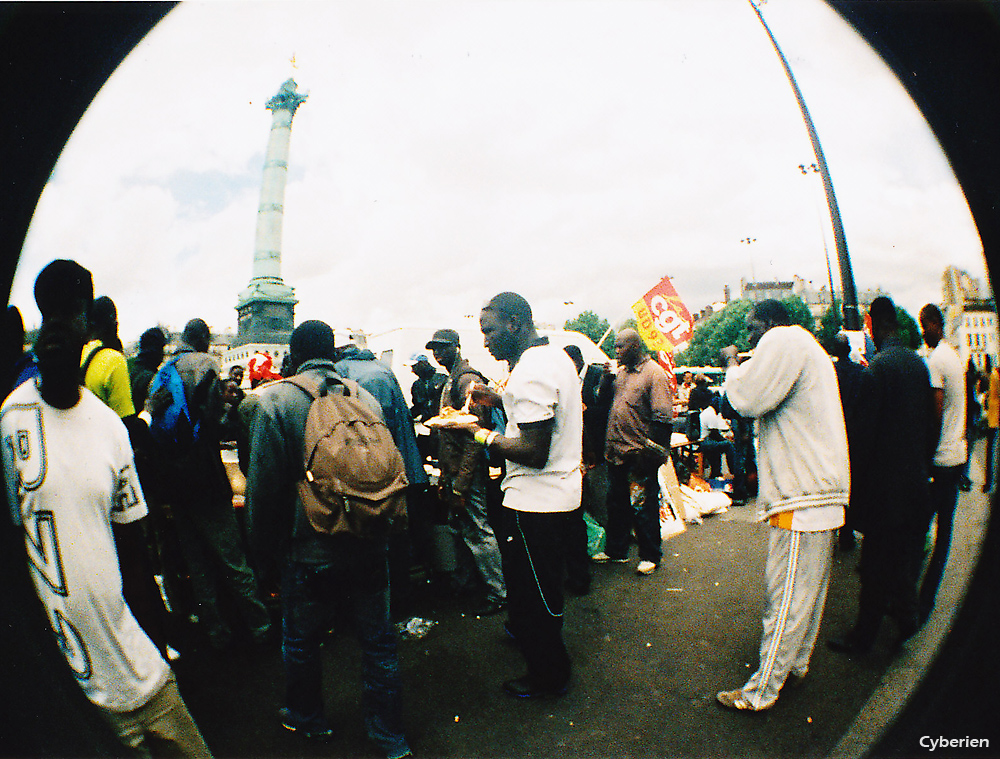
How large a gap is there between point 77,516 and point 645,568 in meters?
4.16

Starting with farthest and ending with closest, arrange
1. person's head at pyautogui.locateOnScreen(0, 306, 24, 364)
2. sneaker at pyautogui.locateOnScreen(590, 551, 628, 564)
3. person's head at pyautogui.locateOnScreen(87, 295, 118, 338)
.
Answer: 1. sneaker at pyautogui.locateOnScreen(590, 551, 628, 564)
2. person's head at pyautogui.locateOnScreen(87, 295, 118, 338)
3. person's head at pyautogui.locateOnScreen(0, 306, 24, 364)

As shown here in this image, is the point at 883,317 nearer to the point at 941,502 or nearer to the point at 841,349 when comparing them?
the point at 841,349

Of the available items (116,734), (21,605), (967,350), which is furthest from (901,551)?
(21,605)

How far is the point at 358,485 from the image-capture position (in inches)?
74.0

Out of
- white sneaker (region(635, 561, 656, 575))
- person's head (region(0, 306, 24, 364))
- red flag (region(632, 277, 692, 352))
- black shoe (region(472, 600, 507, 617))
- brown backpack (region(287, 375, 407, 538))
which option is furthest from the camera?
red flag (region(632, 277, 692, 352))

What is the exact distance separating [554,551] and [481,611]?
1623 millimetres

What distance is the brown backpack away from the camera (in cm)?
187

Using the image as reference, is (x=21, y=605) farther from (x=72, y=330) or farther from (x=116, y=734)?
(x=72, y=330)

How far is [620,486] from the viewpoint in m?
4.63

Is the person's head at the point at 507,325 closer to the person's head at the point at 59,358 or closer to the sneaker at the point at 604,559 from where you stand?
the person's head at the point at 59,358

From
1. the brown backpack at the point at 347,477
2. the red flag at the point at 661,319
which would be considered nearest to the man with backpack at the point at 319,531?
the brown backpack at the point at 347,477

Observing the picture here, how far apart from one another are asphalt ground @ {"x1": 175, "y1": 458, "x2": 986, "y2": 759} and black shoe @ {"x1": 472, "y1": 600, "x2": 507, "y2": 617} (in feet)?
0.28

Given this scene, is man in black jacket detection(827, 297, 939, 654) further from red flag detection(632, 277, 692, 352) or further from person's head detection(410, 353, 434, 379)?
red flag detection(632, 277, 692, 352)

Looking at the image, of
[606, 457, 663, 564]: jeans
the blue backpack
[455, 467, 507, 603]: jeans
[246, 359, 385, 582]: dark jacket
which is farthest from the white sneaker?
the blue backpack
